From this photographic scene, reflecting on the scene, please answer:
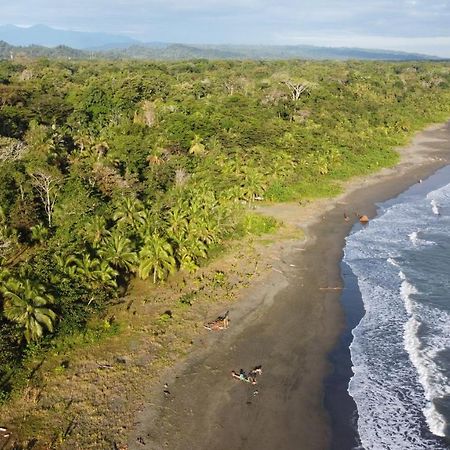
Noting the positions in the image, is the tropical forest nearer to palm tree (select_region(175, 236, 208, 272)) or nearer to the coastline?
palm tree (select_region(175, 236, 208, 272))

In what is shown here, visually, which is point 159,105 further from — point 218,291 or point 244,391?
point 244,391

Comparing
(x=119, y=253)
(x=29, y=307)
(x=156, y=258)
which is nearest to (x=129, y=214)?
(x=119, y=253)

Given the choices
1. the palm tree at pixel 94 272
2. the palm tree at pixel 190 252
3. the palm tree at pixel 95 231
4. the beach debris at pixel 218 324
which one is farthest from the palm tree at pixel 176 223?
the beach debris at pixel 218 324

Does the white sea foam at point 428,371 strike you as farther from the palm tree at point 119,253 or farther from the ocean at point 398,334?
the palm tree at point 119,253

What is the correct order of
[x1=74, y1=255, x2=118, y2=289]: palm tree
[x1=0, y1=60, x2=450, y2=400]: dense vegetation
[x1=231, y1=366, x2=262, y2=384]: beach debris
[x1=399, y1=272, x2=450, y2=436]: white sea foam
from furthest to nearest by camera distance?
1. [x1=74, y1=255, x2=118, y2=289]: palm tree
2. [x1=0, y1=60, x2=450, y2=400]: dense vegetation
3. [x1=231, y1=366, x2=262, y2=384]: beach debris
4. [x1=399, y1=272, x2=450, y2=436]: white sea foam

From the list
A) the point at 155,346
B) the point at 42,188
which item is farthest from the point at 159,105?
the point at 155,346

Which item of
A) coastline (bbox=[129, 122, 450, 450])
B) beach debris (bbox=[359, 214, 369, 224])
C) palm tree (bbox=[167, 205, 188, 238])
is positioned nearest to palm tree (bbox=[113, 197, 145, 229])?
palm tree (bbox=[167, 205, 188, 238])

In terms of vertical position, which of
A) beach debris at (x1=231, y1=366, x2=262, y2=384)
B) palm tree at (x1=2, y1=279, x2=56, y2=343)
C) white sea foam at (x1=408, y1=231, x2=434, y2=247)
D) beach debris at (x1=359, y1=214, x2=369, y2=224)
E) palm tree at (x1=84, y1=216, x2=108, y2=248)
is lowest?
beach debris at (x1=231, y1=366, x2=262, y2=384)

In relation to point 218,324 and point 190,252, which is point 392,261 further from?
point 218,324
